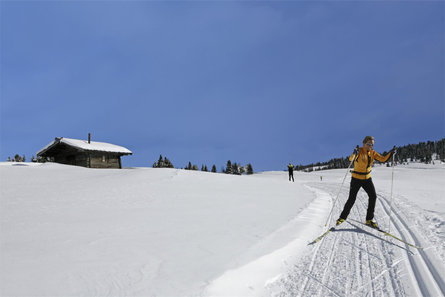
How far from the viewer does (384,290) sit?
2.63 metres

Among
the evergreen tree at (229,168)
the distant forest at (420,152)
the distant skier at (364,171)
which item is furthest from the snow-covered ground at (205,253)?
the distant forest at (420,152)

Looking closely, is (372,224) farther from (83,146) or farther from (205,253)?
(83,146)

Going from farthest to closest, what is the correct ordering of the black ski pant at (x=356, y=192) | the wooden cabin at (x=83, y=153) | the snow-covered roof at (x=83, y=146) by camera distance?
the wooden cabin at (x=83, y=153) → the snow-covered roof at (x=83, y=146) → the black ski pant at (x=356, y=192)

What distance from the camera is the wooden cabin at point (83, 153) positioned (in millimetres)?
23953

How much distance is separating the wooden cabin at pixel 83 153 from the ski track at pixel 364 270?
24784 mm

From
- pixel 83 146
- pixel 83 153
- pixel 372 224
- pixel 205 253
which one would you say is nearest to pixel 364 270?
pixel 205 253

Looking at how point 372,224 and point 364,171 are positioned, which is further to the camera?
point 364,171

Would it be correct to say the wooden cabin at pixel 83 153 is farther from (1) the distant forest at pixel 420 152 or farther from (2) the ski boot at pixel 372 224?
(1) the distant forest at pixel 420 152

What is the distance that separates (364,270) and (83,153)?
26765 mm

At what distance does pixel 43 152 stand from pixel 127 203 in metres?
25.5

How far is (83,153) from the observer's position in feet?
79.4

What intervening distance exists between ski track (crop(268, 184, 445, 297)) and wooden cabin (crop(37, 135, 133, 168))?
81.3 feet

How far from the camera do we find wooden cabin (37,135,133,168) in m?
24.0

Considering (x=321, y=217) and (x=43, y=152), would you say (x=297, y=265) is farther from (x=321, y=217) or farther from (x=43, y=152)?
(x=43, y=152)
